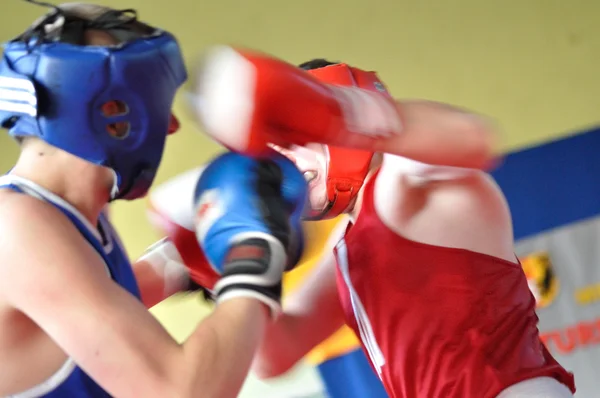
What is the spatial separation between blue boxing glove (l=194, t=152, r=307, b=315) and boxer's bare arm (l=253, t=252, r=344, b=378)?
33cm

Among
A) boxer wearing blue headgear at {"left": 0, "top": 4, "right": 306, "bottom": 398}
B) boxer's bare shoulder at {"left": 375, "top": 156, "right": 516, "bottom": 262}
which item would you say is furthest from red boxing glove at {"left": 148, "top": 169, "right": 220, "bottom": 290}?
boxer's bare shoulder at {"left": 375, "top": 156, "right": 516, "bottom": 262}

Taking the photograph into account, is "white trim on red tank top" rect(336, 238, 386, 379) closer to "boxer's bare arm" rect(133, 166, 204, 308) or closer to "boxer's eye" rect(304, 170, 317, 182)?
"boxer's eye" rect(304, 170, 317, 182)

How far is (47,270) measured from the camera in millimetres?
674

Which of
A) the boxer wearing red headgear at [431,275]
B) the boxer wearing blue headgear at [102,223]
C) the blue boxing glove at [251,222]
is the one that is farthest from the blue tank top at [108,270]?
the boxer wearing red headgear at [431,275]

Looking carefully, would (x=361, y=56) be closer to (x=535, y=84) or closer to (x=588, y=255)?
(x=535, y=84)

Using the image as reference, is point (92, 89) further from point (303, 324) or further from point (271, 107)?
point (303, 324)

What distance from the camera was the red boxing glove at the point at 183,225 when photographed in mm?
1016

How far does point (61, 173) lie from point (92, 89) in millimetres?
112

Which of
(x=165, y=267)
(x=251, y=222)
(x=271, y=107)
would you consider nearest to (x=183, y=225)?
(x=165, y=267)

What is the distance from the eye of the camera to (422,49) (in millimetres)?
1969

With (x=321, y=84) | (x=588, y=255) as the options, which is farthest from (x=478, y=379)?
(x=588, y=255)

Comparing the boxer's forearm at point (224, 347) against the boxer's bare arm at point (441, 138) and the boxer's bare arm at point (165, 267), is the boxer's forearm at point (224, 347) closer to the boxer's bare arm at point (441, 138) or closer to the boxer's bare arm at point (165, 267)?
the boxer's bare arm at point (441, 138)

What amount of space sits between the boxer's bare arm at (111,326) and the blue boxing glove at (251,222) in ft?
0.10

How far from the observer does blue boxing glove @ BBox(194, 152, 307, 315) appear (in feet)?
2.36
